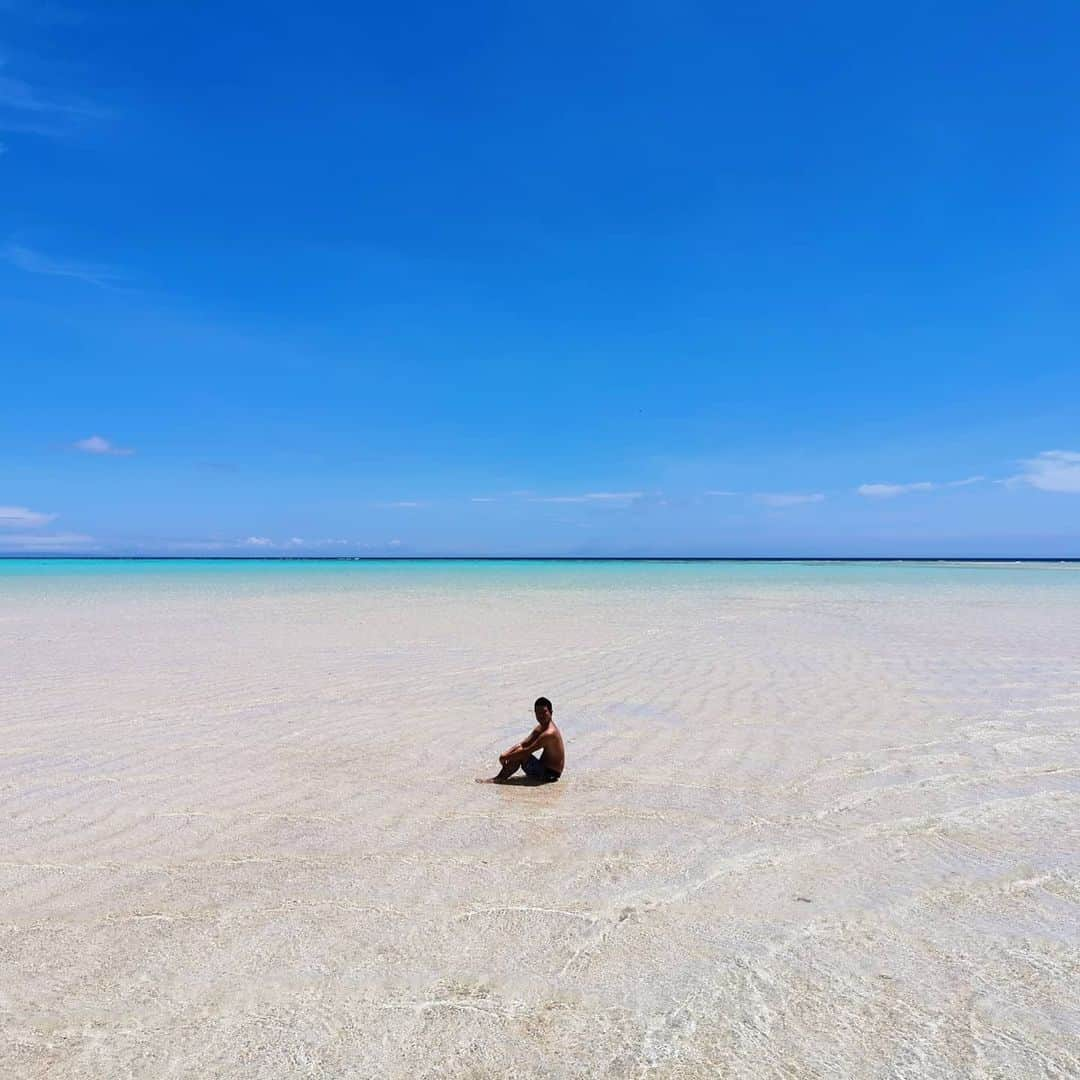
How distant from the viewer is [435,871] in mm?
5637

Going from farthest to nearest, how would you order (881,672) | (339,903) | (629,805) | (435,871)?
(881,672), (629,805), (435,871), (339,903)

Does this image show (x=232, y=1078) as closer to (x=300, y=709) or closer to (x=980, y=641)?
(x=300, y=709)

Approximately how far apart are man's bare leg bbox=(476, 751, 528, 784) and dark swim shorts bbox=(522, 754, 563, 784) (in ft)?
0.20

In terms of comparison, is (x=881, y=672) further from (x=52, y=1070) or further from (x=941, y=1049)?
(x=52, y=1070)

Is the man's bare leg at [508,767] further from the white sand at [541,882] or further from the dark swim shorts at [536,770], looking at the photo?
the white sand at [541,882]

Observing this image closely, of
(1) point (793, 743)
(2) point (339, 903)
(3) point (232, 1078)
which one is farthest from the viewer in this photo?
(1) point (793, 743)

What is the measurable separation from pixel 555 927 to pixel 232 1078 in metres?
1.95

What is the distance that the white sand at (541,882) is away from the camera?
3.75 meters

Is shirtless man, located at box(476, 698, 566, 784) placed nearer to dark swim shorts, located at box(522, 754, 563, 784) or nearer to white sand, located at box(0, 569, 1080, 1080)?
dark swim shorts, located at box(522, 754, 563, 784)

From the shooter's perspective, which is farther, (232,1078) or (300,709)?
(300,709)

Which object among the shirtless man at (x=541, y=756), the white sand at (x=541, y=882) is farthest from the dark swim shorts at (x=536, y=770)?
the white sand at (x=541, y=882)

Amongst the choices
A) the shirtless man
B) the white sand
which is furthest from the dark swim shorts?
the white sand

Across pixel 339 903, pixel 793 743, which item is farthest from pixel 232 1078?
pixel 793 743

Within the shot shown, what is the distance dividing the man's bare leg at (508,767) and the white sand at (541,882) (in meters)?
0.20
